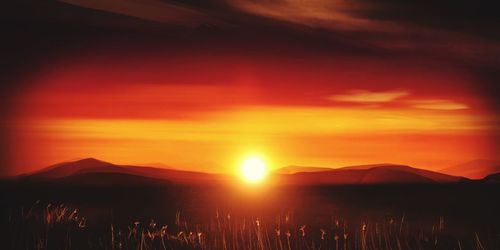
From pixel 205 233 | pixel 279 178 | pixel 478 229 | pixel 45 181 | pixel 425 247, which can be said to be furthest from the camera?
pixel 279 178

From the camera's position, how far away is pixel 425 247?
14.1 m

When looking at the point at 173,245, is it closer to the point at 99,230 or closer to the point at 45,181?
the point at 99,230

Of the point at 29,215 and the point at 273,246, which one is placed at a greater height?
the point at 29,215

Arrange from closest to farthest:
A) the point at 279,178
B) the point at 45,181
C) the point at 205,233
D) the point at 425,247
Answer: the point at 425,247 < the point at 205,233 < the point at 45,181 < the point at 279,178

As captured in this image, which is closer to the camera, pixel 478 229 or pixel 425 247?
pixel 425 247

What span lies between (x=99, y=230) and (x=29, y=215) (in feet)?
9.50

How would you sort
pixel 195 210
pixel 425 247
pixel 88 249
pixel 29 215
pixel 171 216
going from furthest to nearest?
pixel 195 210
pixel 171 216
pixel 29 215
pixel 425 247
pixel 88 249

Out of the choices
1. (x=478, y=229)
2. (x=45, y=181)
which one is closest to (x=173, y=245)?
(x=478, y=229)

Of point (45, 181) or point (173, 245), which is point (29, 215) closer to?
point (173, 245)

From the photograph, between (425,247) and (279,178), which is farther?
(279,178)

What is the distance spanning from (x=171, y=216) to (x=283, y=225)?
5.43 meters

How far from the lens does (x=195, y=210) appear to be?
24.8 metres

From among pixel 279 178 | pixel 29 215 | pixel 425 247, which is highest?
pixel 279 178

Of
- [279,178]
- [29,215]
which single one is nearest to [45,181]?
[279,178]
